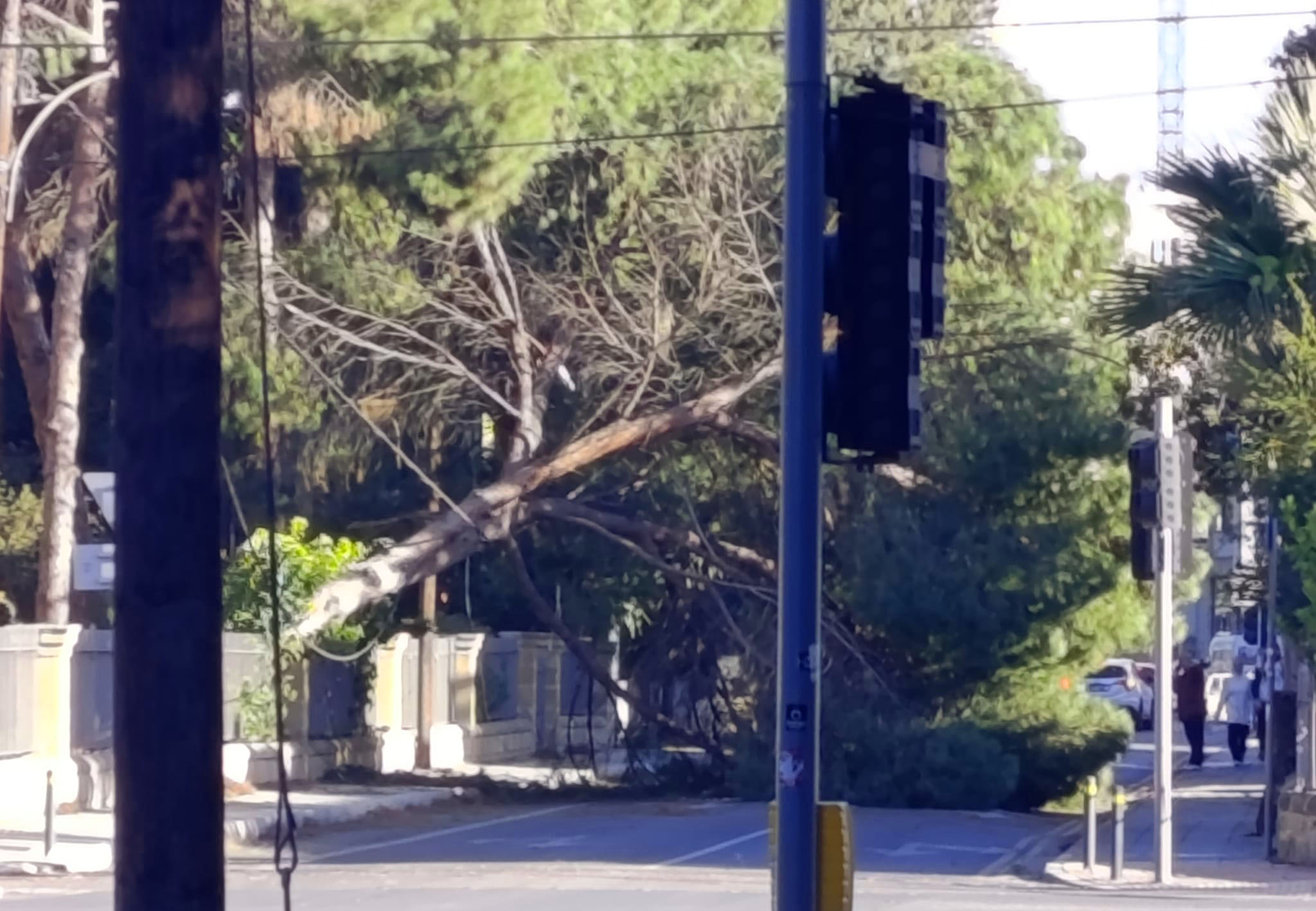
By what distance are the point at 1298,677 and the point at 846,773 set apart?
257 inches

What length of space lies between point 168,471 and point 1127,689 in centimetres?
4332

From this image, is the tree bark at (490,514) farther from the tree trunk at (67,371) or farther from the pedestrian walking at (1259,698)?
the pedestrian walking at (1259,698)

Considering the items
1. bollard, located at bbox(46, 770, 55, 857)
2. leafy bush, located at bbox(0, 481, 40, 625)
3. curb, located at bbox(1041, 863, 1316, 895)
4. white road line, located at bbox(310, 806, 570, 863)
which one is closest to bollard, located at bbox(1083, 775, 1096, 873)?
curb, located at bbox(1041, 863, 1316, 895)

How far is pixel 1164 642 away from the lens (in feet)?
54.6

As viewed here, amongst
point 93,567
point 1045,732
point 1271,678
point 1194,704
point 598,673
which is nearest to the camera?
point 93,567

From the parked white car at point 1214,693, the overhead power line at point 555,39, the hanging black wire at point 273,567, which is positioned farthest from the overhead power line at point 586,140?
the parked white car at point 1214,693

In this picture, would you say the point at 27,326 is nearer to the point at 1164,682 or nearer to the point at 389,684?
the point at 389,684

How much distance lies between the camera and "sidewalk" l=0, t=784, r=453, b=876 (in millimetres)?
17703

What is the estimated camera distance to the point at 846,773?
80.5 feet

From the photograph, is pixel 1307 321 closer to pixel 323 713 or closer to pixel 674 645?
pixel 674 645

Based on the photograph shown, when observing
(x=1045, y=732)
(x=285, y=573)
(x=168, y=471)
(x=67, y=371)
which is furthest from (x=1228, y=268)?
(x=67, y=371)

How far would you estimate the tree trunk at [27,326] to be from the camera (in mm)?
27047

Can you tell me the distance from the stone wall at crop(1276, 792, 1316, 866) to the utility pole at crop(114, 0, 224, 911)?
13953 mm

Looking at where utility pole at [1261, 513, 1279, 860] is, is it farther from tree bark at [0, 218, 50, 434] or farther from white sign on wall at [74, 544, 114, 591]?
tree bark at [0, 218, 50, 434]
